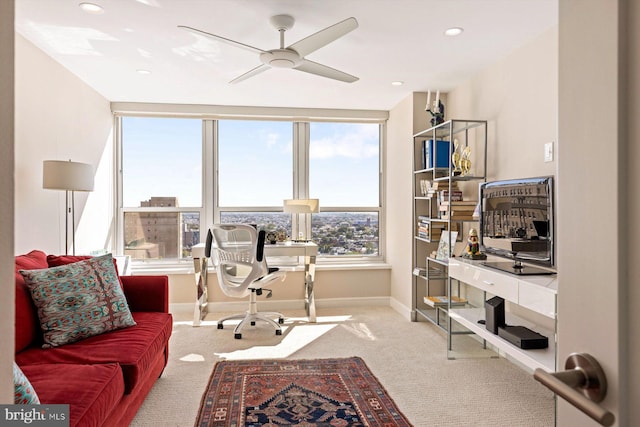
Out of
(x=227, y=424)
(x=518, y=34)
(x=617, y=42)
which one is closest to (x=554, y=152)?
(x=518, y=34)

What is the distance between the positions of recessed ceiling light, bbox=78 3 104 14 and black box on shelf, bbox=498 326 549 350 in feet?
10.7

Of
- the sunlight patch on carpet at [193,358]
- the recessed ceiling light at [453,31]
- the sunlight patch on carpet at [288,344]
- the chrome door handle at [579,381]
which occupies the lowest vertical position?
the sunlight patch on carpet at [193,358]

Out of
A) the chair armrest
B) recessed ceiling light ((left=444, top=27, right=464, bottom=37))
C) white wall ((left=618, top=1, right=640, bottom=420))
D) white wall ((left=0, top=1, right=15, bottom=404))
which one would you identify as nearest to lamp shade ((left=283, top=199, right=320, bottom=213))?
the chair armrest

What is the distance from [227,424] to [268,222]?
3063mm

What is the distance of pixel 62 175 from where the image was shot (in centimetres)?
288

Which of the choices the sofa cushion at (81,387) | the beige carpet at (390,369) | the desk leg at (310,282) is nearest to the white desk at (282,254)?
the desk leg at (310,282)

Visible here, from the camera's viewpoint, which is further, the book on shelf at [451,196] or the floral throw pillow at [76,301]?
the book on shelf at [451,196]

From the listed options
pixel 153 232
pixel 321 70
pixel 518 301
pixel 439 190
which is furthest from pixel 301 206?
pixel 518 301

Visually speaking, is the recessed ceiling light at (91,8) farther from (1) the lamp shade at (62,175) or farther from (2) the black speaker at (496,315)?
(2) the black speaker at (496,315)

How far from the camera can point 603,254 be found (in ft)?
1.81

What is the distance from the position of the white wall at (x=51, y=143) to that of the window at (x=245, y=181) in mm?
462

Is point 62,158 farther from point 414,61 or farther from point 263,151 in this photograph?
point 414,61

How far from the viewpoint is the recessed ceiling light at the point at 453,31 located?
110 inches

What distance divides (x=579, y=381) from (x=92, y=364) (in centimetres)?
204
